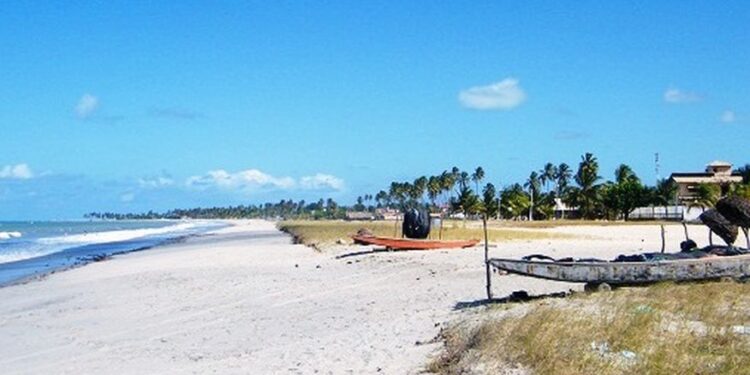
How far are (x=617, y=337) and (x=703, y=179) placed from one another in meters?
106

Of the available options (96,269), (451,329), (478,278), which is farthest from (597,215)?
(451,329)

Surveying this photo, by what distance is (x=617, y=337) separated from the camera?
9.52 metres

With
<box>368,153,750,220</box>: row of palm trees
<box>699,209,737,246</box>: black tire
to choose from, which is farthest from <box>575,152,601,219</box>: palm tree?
<box>699,209,737,246</box>: black tire

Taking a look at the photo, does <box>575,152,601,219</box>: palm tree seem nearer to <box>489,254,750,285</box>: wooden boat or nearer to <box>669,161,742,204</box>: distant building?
<box>669,161,742,204</box>: distant building

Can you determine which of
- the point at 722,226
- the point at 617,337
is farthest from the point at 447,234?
the point at 617,337

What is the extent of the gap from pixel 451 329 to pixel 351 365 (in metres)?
1.96

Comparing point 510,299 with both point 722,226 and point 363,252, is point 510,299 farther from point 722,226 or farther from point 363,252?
point 363,252

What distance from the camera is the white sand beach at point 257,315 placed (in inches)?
458

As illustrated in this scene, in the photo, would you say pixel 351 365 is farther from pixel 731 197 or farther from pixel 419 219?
pixel 419 219

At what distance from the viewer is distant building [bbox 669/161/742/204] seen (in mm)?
100300

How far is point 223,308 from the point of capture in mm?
18094

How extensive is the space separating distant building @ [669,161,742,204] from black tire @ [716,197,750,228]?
3278 inches

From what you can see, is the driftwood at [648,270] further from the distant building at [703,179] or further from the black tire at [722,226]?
the distant building at [703,179]

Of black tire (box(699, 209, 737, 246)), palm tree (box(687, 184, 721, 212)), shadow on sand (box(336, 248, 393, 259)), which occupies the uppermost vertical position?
palm tree (box(687, 184, 721, 212))
